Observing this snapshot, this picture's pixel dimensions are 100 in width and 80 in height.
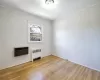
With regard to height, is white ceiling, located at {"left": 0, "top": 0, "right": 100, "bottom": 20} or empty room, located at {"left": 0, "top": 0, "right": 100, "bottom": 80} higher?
white ceiling, located at {"left": 0, "top": 0, "right": 100, "bottom": 20}

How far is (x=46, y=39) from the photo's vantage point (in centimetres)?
437

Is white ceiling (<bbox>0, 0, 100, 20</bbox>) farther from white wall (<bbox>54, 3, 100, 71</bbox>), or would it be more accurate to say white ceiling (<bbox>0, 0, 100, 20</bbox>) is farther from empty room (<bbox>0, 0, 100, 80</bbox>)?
white wall (<bbox>54, 3, 100, 71</bbox>)

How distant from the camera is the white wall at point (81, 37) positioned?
2.75 m

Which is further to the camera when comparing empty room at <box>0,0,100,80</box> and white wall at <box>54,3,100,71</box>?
white wall at <box>54,3,100,71</box>

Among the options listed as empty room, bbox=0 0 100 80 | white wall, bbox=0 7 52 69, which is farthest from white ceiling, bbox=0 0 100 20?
white wall, bbox=0 7 52 69

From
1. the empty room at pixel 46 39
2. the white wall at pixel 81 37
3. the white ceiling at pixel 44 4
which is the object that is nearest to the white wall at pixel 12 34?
the empty room at pixel 46 39

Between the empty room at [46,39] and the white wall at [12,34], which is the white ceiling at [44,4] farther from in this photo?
the white wall at [12,34]

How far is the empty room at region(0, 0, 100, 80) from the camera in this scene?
244 centimetres

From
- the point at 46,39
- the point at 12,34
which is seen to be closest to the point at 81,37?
the point at 46,39

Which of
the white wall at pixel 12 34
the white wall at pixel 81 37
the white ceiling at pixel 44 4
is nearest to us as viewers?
the white ceiling at pixel 44 4

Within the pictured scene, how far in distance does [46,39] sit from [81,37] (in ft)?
6.71

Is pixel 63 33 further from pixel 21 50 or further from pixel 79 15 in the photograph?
pixel 21 50

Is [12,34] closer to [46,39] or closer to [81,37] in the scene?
[46,39]

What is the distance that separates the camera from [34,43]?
371cm
